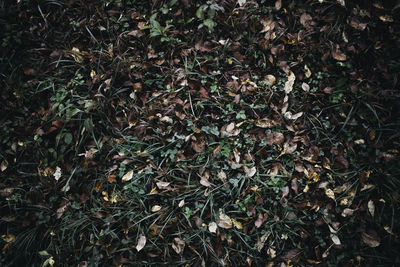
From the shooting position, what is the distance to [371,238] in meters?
1.42

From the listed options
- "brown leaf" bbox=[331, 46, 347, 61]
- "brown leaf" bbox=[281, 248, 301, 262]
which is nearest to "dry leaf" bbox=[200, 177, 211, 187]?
"brown leaf" bbox=[281, 248, 301, 262]

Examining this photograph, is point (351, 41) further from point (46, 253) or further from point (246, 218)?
point (46, 253)

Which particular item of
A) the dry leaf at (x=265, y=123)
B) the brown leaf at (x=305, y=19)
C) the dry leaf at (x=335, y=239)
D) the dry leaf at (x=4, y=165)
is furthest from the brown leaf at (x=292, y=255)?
the dry leaf at (x=4, y=165)

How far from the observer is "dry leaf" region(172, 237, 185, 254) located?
146 centimetres

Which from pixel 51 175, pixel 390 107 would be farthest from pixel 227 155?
pixel 51 175

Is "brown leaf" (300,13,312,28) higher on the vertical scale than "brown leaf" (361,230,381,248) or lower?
higher

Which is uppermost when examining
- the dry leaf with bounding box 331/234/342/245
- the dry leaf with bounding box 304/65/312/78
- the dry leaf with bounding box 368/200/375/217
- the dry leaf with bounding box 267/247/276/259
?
the dry leaf with bounding box 304/65/312/78

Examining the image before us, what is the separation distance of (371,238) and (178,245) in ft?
3.42

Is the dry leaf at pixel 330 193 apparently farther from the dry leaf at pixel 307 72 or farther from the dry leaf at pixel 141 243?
the dry leaf at pixel 141 243

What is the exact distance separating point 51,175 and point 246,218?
1210mm

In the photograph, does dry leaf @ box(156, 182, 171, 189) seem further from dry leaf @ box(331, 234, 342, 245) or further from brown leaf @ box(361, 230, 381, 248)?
brown leaf @ box(361, 230, 381, 248)

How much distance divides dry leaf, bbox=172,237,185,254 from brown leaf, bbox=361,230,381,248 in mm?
988

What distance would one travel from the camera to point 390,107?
5.06ft

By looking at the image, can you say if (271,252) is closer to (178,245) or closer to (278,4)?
(178,245)
